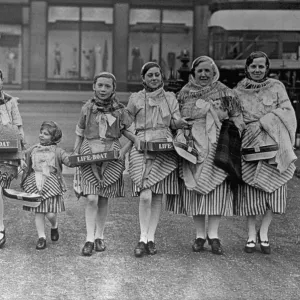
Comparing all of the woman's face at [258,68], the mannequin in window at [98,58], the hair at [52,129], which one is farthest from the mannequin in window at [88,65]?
the woman's face at [258,68]

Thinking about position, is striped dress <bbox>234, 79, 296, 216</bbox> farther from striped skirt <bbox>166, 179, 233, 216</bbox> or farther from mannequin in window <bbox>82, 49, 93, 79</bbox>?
mannequin in window <bbox>82, 49, 93, 79</bbox>

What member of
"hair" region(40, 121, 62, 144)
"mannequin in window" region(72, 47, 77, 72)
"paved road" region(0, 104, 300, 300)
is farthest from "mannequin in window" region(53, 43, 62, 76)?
"hair" region(40, 121, 62, 144)

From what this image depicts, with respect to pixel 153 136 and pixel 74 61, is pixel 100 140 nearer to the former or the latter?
pixel 153 136

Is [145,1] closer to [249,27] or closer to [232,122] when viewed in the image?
[249,27]

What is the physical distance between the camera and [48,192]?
6156mm

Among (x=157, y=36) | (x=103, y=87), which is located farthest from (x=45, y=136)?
(x=157, y=36)

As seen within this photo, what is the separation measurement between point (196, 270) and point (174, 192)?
0.77m

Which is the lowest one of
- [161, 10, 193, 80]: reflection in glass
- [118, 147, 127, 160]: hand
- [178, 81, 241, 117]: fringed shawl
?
[118, 147, 127, 160]: hand

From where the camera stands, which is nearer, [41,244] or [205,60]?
[205,60]

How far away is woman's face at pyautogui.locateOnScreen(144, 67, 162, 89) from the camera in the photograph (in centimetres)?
601

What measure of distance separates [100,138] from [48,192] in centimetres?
64

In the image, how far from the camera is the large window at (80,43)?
27281 millimetres

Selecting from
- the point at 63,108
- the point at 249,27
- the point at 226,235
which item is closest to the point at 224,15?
the point at 249,27

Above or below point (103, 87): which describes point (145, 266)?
below
